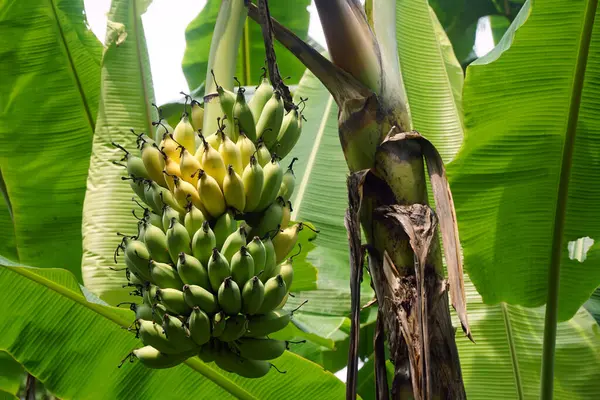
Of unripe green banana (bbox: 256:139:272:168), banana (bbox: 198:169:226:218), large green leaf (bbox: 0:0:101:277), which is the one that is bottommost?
large green leaf (bbox: 0:0:101:277)

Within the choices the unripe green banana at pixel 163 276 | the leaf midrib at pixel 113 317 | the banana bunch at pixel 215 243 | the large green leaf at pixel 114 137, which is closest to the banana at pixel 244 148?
the banana bunch at pixel 215 243

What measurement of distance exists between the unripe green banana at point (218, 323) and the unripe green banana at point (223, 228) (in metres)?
0.12

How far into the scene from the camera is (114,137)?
7.46ft

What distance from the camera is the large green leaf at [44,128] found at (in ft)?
7.73

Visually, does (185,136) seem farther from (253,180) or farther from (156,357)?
(156,357)

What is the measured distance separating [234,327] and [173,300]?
113 mm

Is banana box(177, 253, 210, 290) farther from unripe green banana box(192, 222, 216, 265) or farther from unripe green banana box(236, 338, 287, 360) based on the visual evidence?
unripe green banana box(236, 338, 287, 360)

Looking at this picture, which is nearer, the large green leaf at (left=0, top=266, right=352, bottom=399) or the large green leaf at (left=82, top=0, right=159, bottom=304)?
the large green leaf at (left=0, top=266, right=352, bottom=399)

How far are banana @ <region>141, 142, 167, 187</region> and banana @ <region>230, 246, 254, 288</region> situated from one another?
0.23m

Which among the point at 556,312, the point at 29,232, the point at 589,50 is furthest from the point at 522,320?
the point at 29,232

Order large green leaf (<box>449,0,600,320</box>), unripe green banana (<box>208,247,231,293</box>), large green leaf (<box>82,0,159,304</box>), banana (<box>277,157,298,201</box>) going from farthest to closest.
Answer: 1. large green leaf (<box>82,0,159,304</box>)
2. large green leaf (<box>449,0,600,320</box>)
3. banana (<box>277,157,298,201</box>)
4. unripe green banana (<box>208,247,231,293</box>)

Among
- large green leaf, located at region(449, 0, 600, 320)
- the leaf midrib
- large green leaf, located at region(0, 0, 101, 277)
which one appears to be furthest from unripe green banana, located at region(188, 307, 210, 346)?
large green leaf, located at region(0, 0, 101, 277)

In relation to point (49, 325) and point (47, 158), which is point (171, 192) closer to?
point (49, 325)

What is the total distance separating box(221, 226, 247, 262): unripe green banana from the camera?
117 cm
